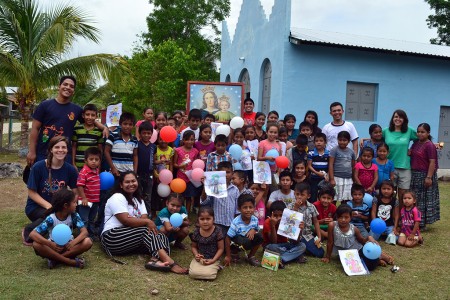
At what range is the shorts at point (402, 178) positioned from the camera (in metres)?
6.21

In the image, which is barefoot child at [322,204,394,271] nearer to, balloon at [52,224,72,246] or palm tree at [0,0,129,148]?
balloon at [52,224,72,246]

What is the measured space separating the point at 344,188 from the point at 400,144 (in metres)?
1.14

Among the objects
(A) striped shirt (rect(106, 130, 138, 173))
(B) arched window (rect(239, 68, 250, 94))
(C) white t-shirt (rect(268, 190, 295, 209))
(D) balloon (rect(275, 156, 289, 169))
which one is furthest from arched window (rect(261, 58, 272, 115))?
(A) striped shirt (rect(106, 130, 138, 173))

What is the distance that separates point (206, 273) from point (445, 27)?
93.6 ft

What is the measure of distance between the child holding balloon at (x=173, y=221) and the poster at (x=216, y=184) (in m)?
0.37

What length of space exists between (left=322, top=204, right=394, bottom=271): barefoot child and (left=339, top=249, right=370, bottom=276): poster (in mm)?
140

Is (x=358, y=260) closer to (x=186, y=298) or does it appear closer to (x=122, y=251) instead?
(x=186, y=298)

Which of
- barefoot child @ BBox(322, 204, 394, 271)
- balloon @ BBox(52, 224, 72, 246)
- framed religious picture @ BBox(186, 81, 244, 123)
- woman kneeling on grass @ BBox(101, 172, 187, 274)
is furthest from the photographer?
framed religious picture @ BBox(186, 81, 244, 123)

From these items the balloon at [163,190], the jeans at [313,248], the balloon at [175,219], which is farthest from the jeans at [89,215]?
the jeans at [313,248]

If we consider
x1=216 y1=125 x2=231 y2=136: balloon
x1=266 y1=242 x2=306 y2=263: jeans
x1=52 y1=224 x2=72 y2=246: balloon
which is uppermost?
x1=216 y1=125 x2=231 y2=136: balloon

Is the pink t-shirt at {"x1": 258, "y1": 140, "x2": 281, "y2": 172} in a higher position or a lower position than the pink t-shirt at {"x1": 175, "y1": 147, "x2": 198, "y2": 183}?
higher

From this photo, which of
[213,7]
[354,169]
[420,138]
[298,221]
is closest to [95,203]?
[298,221]

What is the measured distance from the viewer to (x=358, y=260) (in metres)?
4.47

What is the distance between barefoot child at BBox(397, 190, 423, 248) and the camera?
18.1ft
